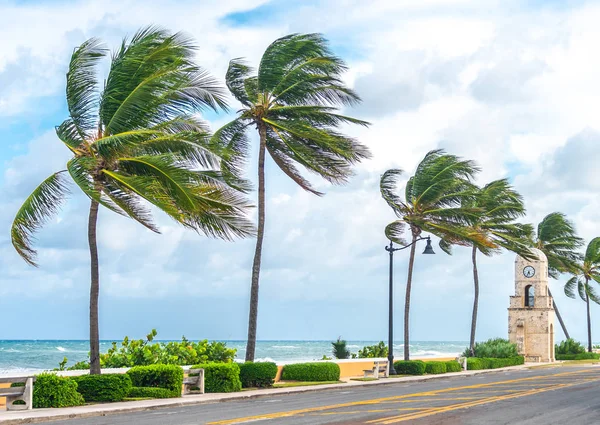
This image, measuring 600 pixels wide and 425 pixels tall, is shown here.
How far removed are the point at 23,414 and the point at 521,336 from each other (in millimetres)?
48876

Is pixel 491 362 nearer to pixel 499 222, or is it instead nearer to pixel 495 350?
pixel 495 350

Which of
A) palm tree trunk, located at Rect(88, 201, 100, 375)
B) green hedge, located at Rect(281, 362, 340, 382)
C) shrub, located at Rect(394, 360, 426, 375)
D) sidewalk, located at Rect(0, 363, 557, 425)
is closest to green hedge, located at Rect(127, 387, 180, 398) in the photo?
sidewalk, located at Rect(0, 363, 557, 425)

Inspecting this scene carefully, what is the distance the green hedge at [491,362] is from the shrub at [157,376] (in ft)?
88.8

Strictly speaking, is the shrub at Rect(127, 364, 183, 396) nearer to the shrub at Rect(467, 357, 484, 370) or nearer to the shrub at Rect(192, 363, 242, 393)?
the shrub at Rect(192, 363, 242, 393)

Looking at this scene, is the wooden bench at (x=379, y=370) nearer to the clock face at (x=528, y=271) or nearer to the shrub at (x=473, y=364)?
the shrub at (x=473, y=364)

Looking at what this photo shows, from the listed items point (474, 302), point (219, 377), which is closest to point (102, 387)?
point (219, 377)

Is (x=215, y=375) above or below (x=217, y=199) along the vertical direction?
below

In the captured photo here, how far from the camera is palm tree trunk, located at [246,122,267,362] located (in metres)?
29.8

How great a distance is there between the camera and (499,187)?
5528cm

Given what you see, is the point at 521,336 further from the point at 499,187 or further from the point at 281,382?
the point at 281,382

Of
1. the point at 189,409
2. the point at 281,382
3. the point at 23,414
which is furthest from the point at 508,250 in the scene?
the point at 23,414

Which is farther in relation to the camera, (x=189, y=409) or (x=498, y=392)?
(x=498, y=392)

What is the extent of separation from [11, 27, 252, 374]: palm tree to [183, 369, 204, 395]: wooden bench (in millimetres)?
3715

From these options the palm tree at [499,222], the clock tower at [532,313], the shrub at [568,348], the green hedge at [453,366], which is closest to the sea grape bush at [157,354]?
the green hedge at [453,366]
